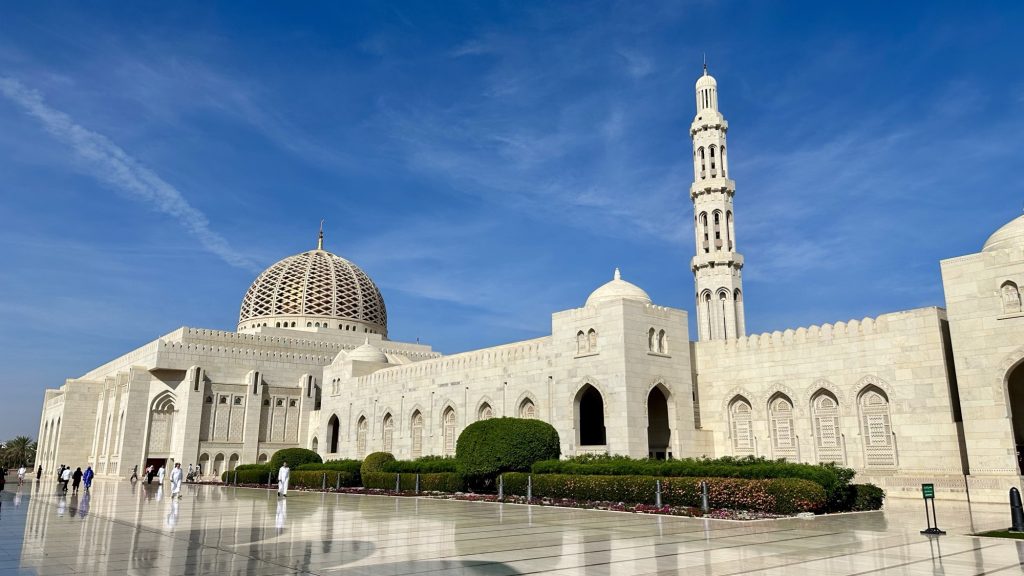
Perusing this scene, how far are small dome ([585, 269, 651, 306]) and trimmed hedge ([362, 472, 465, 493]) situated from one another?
25.5 feet

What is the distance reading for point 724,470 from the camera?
1553cm

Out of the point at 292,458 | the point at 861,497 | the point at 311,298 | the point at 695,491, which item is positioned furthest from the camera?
the point at 311,298

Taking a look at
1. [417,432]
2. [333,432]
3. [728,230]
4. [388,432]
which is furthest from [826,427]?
[333,432]

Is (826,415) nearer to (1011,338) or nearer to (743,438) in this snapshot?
(743,438)

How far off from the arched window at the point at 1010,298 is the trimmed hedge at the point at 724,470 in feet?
19.4

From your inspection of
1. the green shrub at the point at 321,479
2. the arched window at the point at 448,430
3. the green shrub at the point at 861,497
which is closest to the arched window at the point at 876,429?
the green shrub at the point at 861,497

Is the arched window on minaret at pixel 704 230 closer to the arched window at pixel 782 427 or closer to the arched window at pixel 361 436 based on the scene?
the arched window at pixel 782 427

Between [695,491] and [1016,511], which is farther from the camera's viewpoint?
[695,491]

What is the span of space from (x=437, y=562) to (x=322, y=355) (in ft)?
115

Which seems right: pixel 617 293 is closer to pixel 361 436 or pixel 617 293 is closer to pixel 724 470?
pixel 724 470

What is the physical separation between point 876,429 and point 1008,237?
592cm

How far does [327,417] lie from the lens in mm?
37312

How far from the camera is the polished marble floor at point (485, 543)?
7703 mm

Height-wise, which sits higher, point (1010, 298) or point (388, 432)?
point (1010, 298)
